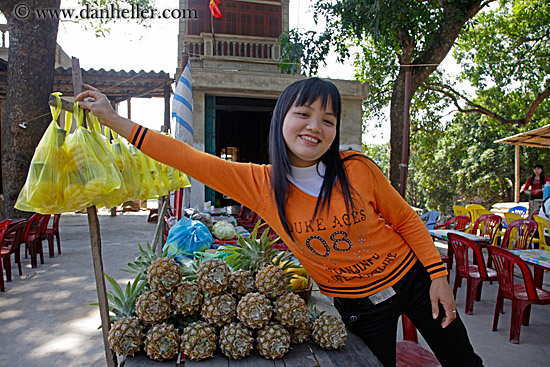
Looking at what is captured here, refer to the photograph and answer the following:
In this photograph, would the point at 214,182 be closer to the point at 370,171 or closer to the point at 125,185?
the point at 370,171

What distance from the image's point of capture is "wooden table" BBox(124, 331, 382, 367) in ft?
5.01

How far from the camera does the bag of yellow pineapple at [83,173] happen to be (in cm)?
179

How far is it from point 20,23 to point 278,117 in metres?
8.83

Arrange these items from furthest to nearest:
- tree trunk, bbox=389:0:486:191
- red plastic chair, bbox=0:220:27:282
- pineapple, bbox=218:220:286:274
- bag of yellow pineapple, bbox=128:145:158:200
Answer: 1. tree trunk, bbox=389:0:486:191
2. red plastic chair, bbox=0:220:27:282
3. bag of yellow pineapple, bbox=128:145:158:200
4. pineapple, bbox=218:220:286:274

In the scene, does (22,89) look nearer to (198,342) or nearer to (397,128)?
(198,342)

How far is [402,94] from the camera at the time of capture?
9297 millimetres

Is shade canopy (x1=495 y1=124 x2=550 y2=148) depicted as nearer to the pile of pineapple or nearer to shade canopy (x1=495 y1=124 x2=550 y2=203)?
shade canopy (x1=495 y1=124 x2=550 y2=203)

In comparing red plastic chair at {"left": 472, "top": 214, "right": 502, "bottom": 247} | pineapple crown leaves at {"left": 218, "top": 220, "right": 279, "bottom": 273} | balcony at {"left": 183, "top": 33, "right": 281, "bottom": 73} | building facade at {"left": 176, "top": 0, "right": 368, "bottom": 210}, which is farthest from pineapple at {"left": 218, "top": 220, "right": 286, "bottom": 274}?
balcony at {"left": 183, "top": 33, "right": 281, "bottom": 73}

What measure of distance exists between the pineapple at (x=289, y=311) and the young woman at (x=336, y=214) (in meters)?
0.16

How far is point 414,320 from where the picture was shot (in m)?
1.74

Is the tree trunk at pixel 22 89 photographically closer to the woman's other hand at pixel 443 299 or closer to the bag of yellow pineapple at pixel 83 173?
the bag of yellow pineapple at pixel 83 173

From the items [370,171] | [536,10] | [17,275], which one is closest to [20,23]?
[17,275]

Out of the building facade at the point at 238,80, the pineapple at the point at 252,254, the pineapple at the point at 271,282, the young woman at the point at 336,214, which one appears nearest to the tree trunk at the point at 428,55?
the building facade at the point at 238,80

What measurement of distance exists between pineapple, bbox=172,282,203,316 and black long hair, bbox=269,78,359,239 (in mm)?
531
